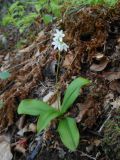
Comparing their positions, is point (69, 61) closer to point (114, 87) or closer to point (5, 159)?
point (114, 87)

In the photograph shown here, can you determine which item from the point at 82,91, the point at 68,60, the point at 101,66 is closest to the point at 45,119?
the point at 82,91

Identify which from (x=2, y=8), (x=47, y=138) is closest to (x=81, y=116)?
(x=47, y=138)

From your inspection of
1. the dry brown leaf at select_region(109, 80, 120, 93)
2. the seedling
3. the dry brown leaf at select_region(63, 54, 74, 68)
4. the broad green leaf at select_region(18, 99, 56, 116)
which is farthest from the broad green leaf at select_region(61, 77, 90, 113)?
the dry brown leaf at select_region(63, 54, 74, 68)

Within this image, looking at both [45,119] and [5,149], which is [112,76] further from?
[5,149]

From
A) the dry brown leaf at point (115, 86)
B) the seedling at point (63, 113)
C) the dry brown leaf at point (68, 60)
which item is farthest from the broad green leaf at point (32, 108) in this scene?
the dry brown leaf at point (68, 60)

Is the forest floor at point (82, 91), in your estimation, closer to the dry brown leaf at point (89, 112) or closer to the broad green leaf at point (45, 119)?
the dry brown leaf at point (89, 112)

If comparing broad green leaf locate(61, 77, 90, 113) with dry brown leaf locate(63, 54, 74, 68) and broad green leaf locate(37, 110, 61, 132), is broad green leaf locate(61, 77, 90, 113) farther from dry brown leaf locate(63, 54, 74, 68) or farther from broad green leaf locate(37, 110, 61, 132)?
dry brown leaf locate(63, 54, 74, 68)
